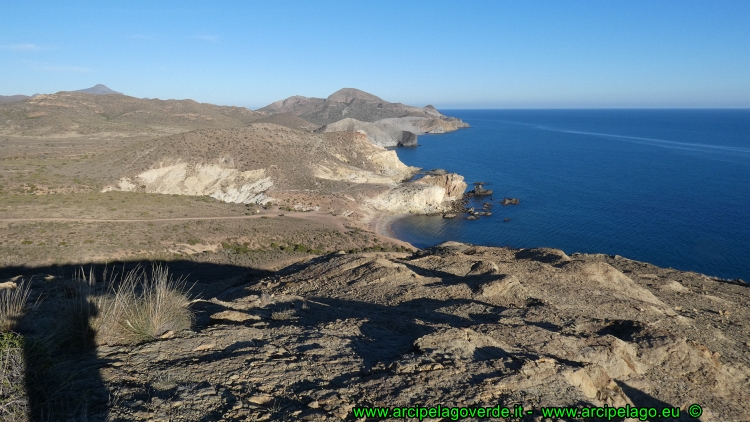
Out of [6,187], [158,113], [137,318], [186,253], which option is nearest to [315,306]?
[137,318]

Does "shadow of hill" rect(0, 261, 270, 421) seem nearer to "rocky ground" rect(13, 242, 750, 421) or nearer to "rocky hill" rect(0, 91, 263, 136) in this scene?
"rocky ground" rect(13, 242, 750, 421)

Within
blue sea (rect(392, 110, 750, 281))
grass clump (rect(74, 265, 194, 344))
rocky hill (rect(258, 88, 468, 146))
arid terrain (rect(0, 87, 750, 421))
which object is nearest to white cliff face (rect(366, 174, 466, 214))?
blue sea (rect(392, 110, 750, 281))

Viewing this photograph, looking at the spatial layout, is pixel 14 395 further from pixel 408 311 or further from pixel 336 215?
pixel 336 215

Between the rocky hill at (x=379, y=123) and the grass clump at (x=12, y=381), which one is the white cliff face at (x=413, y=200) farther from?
the grass clump at (x=12, y=381)

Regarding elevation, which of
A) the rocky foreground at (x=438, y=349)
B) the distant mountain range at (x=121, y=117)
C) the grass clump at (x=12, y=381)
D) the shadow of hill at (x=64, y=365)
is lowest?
the rocky foreground at (x=438, y=349)

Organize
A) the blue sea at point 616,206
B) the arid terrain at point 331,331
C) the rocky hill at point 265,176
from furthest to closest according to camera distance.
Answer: the rocky hill at point 265,176, the blue sea at point 616,206, the arid terrain at point 331,331
